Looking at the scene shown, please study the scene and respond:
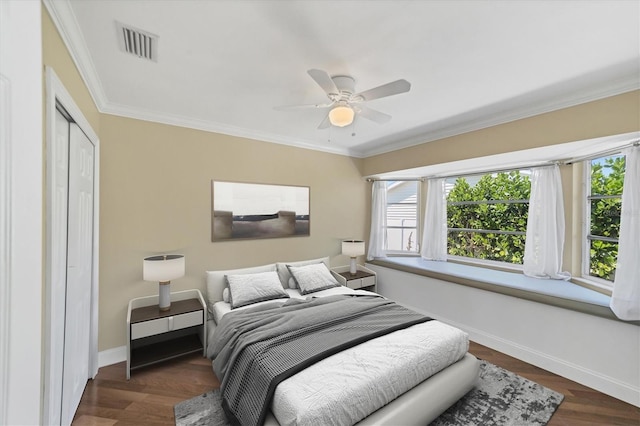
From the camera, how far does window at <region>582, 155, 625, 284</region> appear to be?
269 cm

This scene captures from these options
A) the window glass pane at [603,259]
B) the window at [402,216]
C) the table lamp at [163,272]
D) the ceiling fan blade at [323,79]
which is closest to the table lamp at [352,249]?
the window at [402,216]

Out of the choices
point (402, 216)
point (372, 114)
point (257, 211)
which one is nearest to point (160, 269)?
point (257, 211)

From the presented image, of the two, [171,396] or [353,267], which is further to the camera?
[353,267]

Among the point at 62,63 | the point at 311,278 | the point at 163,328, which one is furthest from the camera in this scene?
the point at 311,278

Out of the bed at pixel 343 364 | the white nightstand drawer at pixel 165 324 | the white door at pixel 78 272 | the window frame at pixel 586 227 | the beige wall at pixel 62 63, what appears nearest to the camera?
the beige wall at pixel 62 63

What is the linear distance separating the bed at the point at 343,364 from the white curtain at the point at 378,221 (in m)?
1.69

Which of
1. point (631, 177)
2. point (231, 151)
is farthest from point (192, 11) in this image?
point (631, 177)

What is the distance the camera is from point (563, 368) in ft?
8.37

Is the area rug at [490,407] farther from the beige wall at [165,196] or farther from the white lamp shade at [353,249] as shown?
the white lamp shade at [353,249]

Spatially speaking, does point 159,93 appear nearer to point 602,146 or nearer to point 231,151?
point 231,151

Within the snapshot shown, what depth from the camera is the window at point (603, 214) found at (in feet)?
8.82

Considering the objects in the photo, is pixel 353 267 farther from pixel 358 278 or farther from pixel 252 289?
pixel 252 289

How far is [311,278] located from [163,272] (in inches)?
65.2

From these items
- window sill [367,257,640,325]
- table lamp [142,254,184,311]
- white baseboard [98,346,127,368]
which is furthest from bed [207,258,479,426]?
window sill [367,257,640,325]
